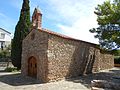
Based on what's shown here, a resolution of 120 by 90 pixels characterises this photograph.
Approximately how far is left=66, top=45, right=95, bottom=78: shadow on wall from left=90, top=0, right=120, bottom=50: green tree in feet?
6.29

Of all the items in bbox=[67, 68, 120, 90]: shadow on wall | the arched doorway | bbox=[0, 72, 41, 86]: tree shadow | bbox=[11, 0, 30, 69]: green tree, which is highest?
bbox=[11, 0, 30, 69]: green tree

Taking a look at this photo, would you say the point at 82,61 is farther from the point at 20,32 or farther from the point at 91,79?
the point at 20,32

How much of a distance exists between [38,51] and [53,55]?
182 cm

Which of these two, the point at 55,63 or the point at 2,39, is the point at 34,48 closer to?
the point at 55,63

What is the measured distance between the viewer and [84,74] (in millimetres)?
24203

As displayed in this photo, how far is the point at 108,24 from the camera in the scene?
2430 centimetres

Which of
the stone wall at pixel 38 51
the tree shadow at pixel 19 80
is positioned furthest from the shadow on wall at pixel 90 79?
the tree shadow at pixel 19 80

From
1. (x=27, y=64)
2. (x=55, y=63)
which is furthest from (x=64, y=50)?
(x=27, y=64)

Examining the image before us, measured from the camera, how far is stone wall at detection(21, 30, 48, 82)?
19781mm

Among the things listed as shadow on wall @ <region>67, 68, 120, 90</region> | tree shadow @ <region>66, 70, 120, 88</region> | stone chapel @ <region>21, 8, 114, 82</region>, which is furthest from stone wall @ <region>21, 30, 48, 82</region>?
tree shadow @ <region>66, 70, 120, 88</region>

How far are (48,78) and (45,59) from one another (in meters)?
1.75

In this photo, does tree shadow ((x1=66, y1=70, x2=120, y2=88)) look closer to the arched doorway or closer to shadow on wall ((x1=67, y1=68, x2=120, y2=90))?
shadow on wall ((x1=67, y1=68, x2=120, y2=90))

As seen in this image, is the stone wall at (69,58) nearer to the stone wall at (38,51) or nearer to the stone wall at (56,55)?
the stone wall at (56,55)

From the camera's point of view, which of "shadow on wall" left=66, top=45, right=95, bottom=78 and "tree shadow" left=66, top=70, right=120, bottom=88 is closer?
"tree shadow" left=66, top=70, right=120, bottom=88
